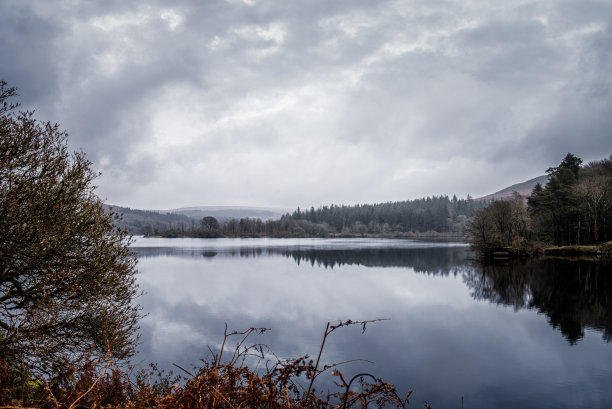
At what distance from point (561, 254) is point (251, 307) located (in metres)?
53.3

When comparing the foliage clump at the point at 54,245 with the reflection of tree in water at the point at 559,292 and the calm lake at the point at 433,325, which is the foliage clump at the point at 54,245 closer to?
the calm lake at the point at 433,325

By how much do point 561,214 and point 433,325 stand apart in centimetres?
5147

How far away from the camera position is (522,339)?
17.6 m

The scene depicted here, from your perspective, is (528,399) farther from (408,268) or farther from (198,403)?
(408,268)

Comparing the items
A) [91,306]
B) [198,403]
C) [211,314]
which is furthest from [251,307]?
[198,403]

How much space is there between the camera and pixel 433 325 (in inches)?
837

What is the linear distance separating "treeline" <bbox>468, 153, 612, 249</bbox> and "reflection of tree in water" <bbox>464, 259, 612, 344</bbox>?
19103 mm

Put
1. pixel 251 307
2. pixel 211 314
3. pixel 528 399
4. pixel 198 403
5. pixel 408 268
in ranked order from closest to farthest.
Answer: pixel 198 403
pixel 528 399
pixel 211 314
pixel 251 307
pixel 408 268

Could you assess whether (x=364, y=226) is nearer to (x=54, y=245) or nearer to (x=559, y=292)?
(x=559, y=292)

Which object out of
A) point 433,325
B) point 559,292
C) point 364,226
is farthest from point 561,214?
point 364,226

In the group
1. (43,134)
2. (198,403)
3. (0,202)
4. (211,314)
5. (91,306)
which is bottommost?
(211,314)

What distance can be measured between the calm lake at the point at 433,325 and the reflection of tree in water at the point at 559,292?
0.09 m

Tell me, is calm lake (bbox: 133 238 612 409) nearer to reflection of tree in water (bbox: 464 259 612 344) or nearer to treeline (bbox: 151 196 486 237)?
reflection of tree in water (bbox: 464 259 612 344)

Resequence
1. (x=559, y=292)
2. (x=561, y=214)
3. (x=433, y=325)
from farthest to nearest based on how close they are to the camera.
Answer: (x=561, y=214)
(x=559, y=292)
(x=433, y=325)
